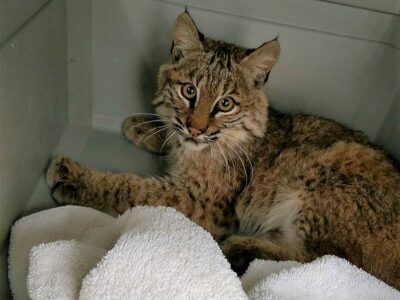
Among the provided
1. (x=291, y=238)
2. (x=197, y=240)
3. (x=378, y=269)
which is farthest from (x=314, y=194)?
(x=197, y=240)

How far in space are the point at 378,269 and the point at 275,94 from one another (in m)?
0.85

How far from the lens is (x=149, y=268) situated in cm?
98

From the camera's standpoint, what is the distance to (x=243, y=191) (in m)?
1.70

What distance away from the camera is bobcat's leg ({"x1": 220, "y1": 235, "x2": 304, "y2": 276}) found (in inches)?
60.0

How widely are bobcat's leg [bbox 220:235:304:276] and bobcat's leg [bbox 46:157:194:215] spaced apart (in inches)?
8.3

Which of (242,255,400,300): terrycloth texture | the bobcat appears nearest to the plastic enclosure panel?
the bobcat

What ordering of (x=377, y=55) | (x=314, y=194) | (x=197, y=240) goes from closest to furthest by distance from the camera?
1. (x=197, y=240)
2. (x=314, y=194)
3. (x=377, y=55)

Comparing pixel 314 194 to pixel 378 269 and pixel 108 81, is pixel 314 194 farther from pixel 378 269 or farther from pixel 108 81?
pixel 108 81

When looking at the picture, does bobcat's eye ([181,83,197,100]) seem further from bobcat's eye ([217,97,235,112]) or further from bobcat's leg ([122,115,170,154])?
bobcat's leg ([122,115,170,154])

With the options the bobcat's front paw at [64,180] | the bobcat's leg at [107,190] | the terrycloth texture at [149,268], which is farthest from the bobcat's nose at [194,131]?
the bobcat's front paw at [64,180]

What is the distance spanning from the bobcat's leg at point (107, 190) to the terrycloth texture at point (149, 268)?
226 millimetres

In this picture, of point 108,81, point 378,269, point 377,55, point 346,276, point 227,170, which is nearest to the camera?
point 346,276

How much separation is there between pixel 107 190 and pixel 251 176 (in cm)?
55

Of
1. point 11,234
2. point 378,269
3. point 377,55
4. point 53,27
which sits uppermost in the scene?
point 377,55
